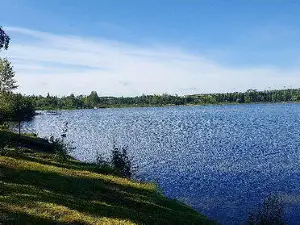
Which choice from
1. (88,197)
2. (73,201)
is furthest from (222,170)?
(73,201)

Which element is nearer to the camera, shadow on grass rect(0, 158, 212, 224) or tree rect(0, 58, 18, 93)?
shadow on grass rect(0, 158, 212, 224)

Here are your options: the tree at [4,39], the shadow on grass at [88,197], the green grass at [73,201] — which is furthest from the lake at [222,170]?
the tree at [4,39]

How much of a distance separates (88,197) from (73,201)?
11.0 feet

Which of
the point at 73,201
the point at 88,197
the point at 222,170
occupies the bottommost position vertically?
the point at 222,170

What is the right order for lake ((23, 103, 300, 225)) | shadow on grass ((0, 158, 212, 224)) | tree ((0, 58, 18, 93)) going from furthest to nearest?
1. tree ((0, 58, 18, 93))
2. lake ((23, 103, 300, 225))
3. shadow on grass ((0, 158, 212, 224))

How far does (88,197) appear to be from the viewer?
34000 mm

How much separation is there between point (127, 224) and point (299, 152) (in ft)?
223

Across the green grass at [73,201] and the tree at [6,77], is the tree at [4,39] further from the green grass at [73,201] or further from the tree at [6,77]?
the tree at [6,77]

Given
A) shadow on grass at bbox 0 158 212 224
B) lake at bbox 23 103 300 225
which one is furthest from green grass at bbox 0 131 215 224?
lake at bbox 23 103 300 225

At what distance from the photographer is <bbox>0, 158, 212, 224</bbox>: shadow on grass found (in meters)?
28.6

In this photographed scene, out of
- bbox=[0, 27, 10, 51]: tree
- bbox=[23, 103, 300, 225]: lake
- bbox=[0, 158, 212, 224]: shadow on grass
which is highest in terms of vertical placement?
bbox=[0, 27, 10, 51]: tree

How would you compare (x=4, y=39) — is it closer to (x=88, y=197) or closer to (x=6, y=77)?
(x=88, y=197)

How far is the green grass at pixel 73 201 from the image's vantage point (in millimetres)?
24984

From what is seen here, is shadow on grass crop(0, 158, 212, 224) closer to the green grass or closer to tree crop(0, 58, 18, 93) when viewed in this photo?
the green grass
